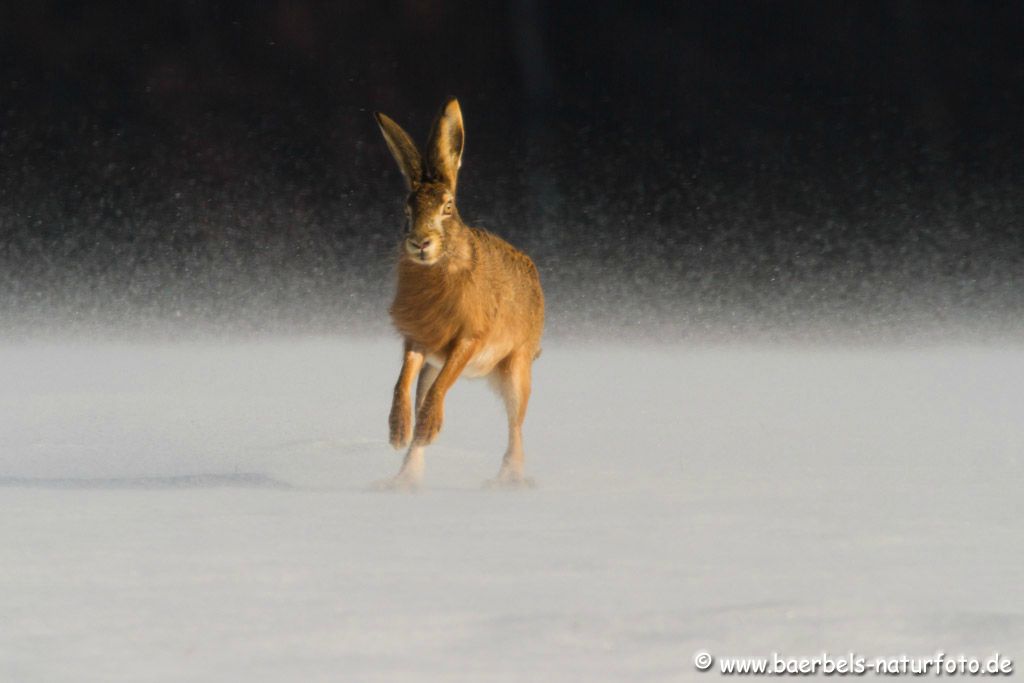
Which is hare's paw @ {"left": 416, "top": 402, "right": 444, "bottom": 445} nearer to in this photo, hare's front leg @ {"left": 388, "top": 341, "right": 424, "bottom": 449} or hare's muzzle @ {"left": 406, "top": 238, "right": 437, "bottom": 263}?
hare's front leg @ {"left": 388, "top": 341, "right": 424, "bottom": 449}

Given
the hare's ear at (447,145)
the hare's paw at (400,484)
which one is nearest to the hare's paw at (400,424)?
the hare's paw at (400,484)

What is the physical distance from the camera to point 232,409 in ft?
41.6

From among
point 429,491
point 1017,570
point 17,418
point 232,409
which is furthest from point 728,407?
point 1017,570

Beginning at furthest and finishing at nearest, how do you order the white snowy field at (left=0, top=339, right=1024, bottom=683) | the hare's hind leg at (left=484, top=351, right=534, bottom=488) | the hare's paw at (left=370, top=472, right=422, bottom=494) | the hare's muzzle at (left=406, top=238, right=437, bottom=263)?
1. the hare's hind leg at (left=484, top=351, right=534, bottom=488)
2. the hare's paw at (left=370, top=472, right=422, bottom=494)
3. the hare's muzzle at (left=406, top=238, right=437, bottom=263)
4. the white snowy field at (left=0, top=339, right=1024, bottom=683)

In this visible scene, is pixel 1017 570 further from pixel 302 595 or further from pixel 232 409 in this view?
pixel 232 409

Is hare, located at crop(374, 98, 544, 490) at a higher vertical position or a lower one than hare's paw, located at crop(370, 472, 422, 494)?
higher

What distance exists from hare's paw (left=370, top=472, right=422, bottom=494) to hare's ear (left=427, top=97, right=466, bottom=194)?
1.71 metres

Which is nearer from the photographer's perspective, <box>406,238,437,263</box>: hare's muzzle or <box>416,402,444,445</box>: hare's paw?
<box>406,238,437,263</box>: hare's muzzle

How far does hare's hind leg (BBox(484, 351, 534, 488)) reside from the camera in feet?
30.7

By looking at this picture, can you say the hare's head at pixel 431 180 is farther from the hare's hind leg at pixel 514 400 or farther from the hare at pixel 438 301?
the hare's hind leg at pixel 514 400

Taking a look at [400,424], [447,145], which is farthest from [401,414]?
[447,145]

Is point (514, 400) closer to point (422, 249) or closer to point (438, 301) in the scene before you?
point (438, 301)

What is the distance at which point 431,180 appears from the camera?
29.5 feet

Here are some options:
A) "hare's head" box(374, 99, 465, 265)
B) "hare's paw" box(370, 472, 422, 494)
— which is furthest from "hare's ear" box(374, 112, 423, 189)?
"hare's paw" box(370, 472, 422, 494)
